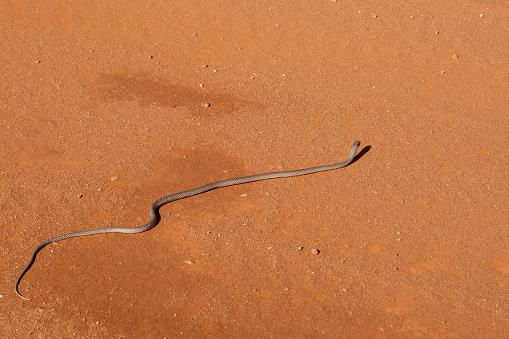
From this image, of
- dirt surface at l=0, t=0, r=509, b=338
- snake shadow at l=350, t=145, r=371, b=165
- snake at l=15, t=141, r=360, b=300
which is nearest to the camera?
dirt surface at l=0, t=0, r=509, b=338

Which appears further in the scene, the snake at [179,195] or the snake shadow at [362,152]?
the snake shadow at [362,152]

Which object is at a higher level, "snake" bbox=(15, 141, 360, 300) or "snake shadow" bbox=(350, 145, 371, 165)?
"snake shadow" bbox=(350, 145, 371, 165)

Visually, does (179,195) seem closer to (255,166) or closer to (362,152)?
(255,166)

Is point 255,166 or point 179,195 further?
point 255,166

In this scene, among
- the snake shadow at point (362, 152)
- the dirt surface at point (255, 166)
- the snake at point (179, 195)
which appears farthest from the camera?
the snake shadow at point (362, 152)

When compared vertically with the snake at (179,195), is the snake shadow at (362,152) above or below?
above

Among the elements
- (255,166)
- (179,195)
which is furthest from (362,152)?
(179,195)

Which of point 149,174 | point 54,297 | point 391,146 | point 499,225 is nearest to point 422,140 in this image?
point 391,146

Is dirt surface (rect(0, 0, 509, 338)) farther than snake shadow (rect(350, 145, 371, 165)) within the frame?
No

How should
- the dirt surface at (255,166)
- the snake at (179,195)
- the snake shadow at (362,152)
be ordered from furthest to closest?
the snake shadow at (362,152), the snake at (179,195), the dirt surface at (255,166)
